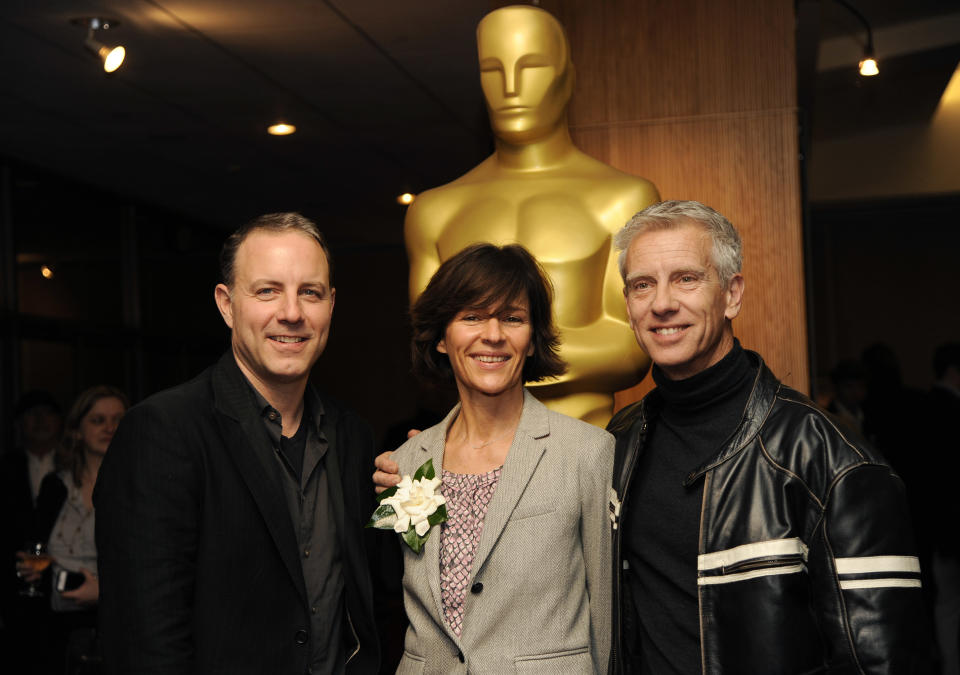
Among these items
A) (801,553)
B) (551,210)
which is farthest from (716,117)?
(801,553)

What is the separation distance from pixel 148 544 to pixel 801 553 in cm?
127

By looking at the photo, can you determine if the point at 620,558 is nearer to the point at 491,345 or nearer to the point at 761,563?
the point at 761,563

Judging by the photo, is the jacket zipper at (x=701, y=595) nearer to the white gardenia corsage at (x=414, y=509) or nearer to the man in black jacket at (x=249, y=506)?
the white gardenia corsage at (x=414, y=509)

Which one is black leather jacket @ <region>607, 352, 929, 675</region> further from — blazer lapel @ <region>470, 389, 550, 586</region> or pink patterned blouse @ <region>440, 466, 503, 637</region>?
pink patterned blouse @ <region>440, 466, 503, 637</region>

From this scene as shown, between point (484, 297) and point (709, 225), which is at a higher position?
point (709, 225)

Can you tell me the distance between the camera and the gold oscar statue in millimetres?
3355

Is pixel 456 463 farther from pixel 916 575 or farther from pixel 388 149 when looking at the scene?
pixel 388 149

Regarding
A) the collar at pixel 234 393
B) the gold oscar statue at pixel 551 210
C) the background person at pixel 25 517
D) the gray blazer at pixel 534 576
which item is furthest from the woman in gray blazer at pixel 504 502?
the background person at pixel 25 517

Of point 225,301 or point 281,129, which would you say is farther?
point 281,129

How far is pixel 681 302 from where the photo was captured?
2201 millimetres

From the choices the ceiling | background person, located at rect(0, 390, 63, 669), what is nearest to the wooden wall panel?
the ceiling

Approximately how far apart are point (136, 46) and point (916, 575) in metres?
5.07

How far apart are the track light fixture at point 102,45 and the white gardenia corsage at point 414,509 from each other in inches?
124

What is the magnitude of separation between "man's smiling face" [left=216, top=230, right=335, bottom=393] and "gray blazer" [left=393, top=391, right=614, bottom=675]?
1.66 ft
